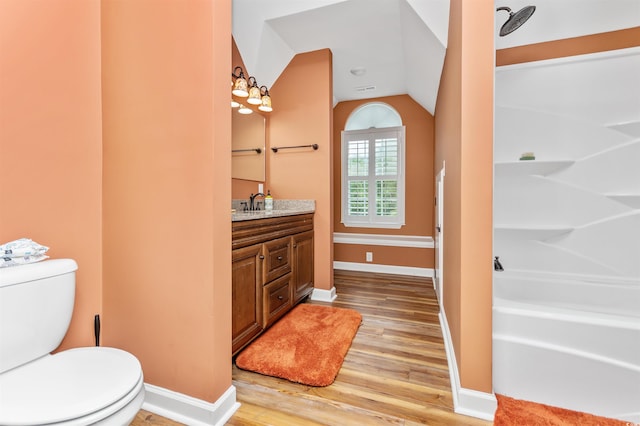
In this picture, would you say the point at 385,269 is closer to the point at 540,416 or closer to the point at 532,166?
the point at 532,166

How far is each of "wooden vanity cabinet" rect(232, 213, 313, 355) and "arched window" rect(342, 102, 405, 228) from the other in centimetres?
159

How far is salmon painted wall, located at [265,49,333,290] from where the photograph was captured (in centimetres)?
291

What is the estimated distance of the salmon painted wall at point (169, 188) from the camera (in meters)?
1.25

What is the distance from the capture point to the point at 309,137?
9.75 feet

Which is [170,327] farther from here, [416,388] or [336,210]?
[336,210]

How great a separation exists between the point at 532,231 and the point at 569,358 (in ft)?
3.67

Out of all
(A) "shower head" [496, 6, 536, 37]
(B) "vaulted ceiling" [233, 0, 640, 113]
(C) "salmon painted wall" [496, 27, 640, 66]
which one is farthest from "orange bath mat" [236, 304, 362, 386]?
(C) "salmon painted wall" [496, 27, 640, 66]

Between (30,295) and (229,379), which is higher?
(30,295)

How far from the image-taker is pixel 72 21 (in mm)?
1316

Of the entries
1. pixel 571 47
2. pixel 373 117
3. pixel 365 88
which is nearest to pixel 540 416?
pixel 571 47

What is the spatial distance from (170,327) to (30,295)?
54cm

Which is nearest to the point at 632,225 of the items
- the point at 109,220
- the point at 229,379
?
the point at 229,379

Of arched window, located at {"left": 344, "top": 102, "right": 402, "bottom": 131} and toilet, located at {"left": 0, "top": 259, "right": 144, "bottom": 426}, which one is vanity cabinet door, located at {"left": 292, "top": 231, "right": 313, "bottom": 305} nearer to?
toilet, located at {"left": 0, "top": 259, "right": 144, "bottom": 426}

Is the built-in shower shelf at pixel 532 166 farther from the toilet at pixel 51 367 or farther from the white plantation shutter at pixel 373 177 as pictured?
the toilet at pixel 51 367
